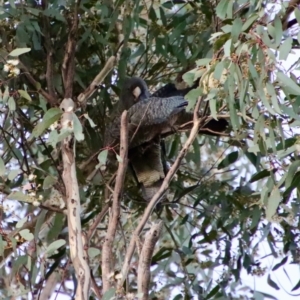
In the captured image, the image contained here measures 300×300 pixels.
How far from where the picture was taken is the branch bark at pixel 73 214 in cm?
162

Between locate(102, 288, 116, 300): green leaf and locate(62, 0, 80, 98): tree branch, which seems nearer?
locate(102, 288, 116, 300): green leaf

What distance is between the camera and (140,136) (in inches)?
87.8

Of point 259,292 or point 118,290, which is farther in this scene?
point 259,292

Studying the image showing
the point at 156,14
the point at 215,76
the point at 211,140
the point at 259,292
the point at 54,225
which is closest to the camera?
the point at 215,76

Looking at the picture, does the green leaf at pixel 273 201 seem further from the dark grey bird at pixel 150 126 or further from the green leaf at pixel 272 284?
the green leaf at pixel 272 284

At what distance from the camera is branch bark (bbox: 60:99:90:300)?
162 centimetres

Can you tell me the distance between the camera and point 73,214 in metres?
1.76

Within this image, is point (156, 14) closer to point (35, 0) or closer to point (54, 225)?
point (35, 0)

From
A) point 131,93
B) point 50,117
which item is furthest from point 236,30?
point 131,93

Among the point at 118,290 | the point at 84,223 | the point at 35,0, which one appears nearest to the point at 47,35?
the point at 35,0

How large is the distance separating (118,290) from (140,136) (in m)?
0.78

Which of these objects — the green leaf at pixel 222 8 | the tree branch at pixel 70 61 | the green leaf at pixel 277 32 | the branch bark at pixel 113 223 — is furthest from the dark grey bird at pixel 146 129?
the green leaf at pixel 277 32

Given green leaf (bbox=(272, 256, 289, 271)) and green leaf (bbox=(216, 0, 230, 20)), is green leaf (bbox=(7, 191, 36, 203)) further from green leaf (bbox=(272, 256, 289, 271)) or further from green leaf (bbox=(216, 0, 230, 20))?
green leaf (bbox=(272, 256, 289, 271))

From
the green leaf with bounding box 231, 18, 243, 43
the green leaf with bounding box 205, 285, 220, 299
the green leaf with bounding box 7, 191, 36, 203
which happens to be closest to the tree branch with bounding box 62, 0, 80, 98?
the green leaf with bounding box 7, 191, 36, 203
